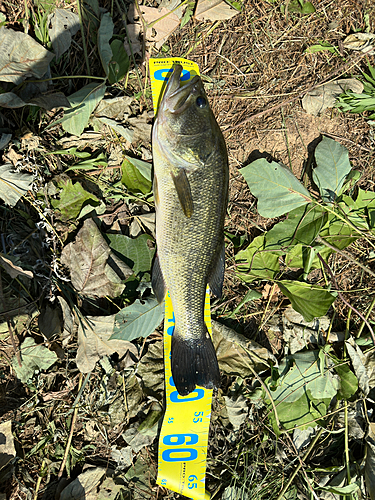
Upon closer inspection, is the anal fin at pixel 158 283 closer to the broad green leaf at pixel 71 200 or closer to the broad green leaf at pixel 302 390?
the broad green leaf at pixel 71 200

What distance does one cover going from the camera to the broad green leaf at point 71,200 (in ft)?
8.20

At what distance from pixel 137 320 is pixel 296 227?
1500 millimetres

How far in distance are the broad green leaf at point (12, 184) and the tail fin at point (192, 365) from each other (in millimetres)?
1482

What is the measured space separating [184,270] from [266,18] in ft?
7.30

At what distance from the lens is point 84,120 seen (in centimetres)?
244

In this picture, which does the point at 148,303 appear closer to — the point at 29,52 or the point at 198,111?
the point at 198,111

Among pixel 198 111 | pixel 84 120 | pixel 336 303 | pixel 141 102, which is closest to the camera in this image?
pixel 198 111

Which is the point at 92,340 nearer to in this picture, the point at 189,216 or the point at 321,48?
the point at 189,216

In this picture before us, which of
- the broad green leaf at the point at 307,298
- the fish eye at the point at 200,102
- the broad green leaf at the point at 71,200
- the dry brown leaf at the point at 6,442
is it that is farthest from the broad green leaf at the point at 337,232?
the dry brown leaf at the point at 6,442

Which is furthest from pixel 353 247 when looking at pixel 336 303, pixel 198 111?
pixel 198 111

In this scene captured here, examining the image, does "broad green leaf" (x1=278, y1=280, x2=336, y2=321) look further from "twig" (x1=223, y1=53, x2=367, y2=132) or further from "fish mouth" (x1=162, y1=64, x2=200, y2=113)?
"fish mouth" (x1=162, y1=64, x2=200, y2=113)

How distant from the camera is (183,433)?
2.70 m

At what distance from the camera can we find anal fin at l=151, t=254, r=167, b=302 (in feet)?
→ 8.27

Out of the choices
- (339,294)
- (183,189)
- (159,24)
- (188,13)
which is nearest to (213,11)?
(188,13)
